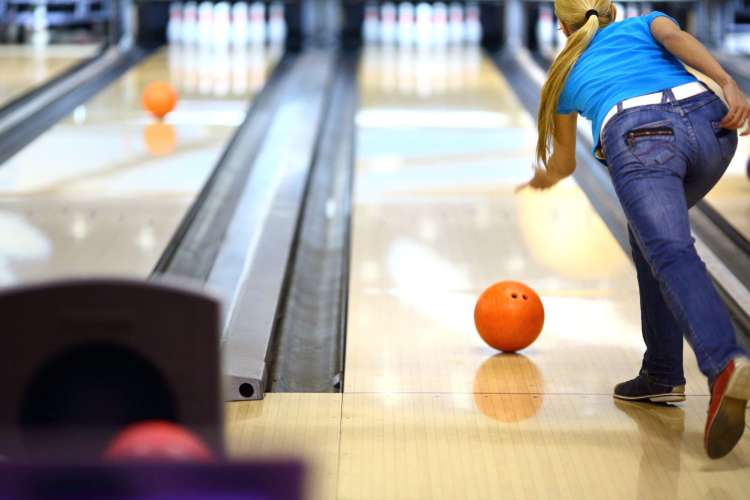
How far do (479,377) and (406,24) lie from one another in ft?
24.0

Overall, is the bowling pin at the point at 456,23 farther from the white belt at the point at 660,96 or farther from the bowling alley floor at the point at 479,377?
the white belt at the point at 660,96

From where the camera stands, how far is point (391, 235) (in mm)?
4629

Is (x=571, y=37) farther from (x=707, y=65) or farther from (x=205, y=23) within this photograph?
(x=205, y=23)

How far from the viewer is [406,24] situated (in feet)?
33.3

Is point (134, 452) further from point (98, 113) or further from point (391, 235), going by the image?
point (98, 113)

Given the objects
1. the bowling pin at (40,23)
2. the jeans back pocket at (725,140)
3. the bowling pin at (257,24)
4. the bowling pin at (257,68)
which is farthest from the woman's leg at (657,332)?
the bowling pin at (40,23)

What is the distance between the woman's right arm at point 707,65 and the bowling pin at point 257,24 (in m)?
7.51

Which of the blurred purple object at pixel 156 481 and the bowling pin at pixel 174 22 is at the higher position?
the blurred purple object at pixel 156 481

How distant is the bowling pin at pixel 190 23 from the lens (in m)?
9.93

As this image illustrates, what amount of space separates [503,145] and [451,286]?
7.67ft

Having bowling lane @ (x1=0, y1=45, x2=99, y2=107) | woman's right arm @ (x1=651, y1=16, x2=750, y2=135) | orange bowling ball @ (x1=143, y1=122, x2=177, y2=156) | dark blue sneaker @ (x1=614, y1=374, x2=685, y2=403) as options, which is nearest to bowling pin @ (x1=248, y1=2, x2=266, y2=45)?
bowling lane @ (x1=0, y1=45, x2=99, y2=107)

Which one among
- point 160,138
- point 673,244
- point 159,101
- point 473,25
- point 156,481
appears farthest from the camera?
point 473,25

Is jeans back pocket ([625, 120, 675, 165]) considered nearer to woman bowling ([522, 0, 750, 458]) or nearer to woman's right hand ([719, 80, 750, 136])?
woman bowling ([522, 0, 750, 458])

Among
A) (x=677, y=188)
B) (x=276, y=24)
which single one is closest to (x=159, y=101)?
(x=276, y=24)
